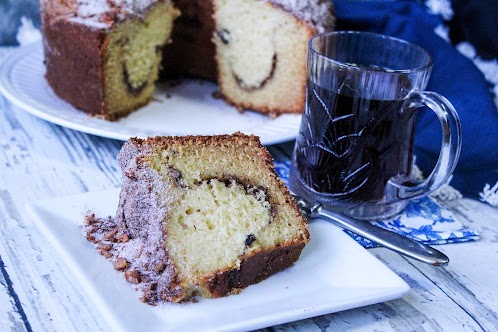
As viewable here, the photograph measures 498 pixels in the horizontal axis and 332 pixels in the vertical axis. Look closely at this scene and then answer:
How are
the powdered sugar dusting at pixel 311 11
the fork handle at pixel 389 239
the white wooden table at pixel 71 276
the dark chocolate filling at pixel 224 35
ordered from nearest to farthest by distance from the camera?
the white wooden table at pixel 71 276 → the fork handle at pixel 389 239 → the powdered sugar dusting at pixel 311 11 → the dark chocolate filling at pixel 224 35

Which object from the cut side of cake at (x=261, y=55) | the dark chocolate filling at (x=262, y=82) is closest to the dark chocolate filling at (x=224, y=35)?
the cut side of cake at (x=261, y=55)

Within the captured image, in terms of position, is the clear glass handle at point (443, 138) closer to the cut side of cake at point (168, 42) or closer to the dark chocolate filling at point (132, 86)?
the cut side of cake at point (168, 42)

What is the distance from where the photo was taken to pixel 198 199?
135 cm

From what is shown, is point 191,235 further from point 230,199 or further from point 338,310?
point 338,310

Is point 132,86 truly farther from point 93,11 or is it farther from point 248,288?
point 248,288

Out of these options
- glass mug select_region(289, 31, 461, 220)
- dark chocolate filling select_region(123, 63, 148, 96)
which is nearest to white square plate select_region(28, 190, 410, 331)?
glass mug select_region(289, 31, 461, 220)

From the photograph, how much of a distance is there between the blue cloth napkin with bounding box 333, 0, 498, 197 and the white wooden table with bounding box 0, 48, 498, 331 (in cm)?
13

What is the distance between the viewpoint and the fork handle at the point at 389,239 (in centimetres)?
139

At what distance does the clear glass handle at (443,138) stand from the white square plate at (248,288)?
303mm

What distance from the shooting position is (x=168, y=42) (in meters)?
2.48

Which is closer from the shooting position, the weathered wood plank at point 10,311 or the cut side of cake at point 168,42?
the weathered wood plank at point 10,311

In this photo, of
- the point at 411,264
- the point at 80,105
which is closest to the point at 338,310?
the point at 411,264

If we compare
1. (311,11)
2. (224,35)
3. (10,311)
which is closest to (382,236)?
(10,311)

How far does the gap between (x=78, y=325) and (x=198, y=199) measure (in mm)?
356
